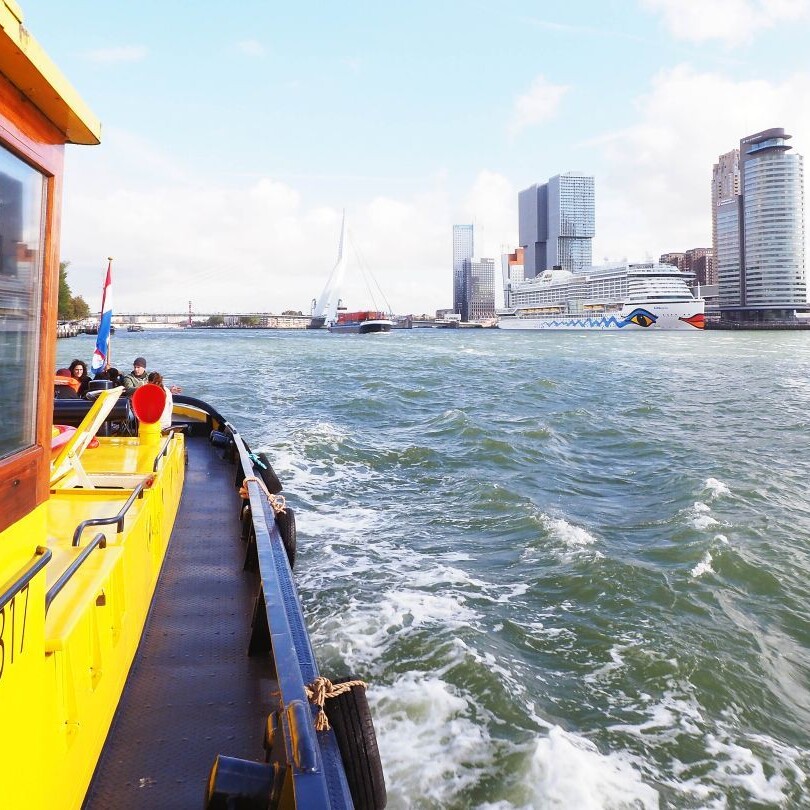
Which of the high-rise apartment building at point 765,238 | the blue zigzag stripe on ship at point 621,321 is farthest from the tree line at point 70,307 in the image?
the high-rise apartment building at point 765,238

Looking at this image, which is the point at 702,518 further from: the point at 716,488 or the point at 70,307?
the point at 70,307

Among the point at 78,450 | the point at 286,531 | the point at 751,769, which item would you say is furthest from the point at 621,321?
the point at 78,450

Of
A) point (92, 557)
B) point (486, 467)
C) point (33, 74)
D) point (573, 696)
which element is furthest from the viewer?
point (486, 467)

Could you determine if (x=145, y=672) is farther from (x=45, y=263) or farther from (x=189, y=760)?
(x=45, y=263)

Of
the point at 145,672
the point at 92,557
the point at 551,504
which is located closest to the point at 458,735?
the point at 145,672

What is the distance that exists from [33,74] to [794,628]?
281 inches

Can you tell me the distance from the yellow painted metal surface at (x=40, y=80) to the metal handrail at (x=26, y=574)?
48.9 inches

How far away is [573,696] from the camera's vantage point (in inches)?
199

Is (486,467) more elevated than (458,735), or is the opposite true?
(486,467)

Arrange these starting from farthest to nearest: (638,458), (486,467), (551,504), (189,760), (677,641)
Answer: (638,458) < (486,467) < (551,504) < (677,641) < (189,760)

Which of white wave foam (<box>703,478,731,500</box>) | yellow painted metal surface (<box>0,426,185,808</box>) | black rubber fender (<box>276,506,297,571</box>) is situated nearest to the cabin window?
yellow painted metal surface (<box>0,426,185,808</box>)

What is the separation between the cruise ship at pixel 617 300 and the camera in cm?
→ 9656

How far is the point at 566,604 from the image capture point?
6566 mm

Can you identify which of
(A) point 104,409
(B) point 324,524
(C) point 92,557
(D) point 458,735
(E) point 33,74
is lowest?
(D) point 458,735
